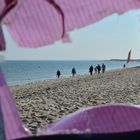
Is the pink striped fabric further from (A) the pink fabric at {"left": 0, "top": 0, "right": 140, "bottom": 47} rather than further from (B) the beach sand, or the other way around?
(B) the beach sand

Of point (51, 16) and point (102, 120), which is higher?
point (51, 16)

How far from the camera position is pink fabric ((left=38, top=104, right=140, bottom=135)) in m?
0.99

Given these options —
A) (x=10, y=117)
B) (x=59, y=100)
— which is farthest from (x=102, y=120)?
(x=59, y=100)

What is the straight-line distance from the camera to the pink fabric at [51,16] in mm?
941

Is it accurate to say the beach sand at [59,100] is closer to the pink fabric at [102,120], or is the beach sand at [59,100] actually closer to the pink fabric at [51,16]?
the pink fabric at [102,120]

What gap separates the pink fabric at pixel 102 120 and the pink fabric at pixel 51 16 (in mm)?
232

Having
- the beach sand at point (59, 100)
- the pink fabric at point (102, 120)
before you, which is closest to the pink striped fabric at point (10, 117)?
the pink fabric at point (102, 120)

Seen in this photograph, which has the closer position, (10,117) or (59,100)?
(10,117)

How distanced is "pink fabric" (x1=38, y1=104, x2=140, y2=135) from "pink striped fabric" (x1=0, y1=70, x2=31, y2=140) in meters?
0.06

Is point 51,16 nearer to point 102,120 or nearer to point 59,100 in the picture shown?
point 102,120

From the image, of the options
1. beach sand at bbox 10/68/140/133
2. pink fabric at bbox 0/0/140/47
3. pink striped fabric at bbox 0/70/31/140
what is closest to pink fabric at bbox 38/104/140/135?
pink striped fabric at bbox 0/70/31/140

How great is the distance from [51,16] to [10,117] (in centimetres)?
29

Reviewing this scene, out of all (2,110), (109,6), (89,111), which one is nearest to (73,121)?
(89,111)

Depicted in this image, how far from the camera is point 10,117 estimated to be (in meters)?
0.96
